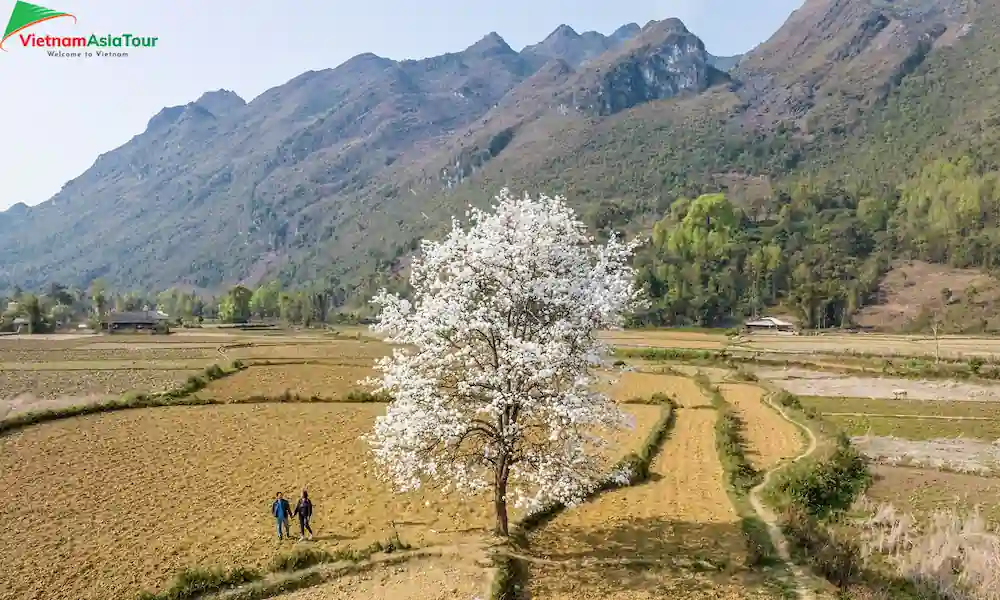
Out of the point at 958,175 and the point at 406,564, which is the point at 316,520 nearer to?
the point at 406,564

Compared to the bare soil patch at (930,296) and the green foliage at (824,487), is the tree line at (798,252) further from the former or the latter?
the green foliage at (824,487)

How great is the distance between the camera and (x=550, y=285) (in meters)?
18.5

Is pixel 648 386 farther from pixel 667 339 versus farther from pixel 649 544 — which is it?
pixel 667 339

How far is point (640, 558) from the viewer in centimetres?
2030

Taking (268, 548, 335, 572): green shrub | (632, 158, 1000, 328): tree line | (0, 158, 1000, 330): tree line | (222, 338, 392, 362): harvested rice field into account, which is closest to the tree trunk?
(268, 548, 335, 572): green shrub

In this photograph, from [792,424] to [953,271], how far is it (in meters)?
116

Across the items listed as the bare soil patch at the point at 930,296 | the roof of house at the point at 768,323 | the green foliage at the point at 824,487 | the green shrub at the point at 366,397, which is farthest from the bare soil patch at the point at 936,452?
the bare soil patch at the point at 930,296

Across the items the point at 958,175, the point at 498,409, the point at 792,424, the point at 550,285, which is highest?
the point at 958,175

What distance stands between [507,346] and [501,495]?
5236mm

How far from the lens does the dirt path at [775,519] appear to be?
19.2 m

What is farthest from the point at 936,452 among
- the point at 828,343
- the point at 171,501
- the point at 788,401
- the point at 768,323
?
the point at 768,323

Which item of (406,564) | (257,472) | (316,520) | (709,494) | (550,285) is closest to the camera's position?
(550,285)

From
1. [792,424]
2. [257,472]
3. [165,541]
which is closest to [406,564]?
[165,541]

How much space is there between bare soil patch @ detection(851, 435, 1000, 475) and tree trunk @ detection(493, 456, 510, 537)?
74.0 feet
